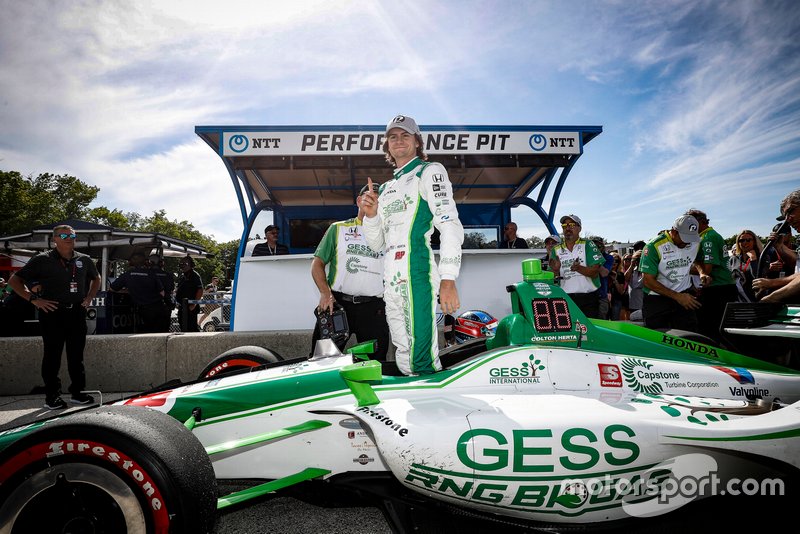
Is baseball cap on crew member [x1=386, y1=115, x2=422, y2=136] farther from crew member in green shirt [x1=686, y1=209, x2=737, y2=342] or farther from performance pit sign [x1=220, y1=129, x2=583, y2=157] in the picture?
crew member in green shirt [x1=686, y1=209, x2=737, y2=342]

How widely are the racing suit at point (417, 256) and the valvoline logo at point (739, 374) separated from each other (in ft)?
5.10

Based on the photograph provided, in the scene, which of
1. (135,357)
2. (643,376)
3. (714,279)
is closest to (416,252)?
(643,376)

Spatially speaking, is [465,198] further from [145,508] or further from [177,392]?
[145,508]

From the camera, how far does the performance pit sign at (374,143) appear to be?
534cm

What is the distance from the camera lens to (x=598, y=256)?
14.8 feet

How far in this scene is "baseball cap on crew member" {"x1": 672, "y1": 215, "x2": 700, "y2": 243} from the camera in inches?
155

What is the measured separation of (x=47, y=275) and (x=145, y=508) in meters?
4.15

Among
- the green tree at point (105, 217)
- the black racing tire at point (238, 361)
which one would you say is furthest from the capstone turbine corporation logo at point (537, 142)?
the green tree at point (105, 217)

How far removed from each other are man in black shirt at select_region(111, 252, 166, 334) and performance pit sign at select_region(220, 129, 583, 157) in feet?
8.47

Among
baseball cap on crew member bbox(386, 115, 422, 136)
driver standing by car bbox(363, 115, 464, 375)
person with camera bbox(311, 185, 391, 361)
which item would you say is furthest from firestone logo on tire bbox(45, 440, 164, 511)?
baseball cap on crew member bbox(386, 115, 422, 136)

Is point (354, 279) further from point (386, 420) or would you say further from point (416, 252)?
point (386, 420)

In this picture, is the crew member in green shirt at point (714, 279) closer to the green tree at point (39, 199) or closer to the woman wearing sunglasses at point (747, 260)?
the woman wearing sunglasses at point (747, 260)

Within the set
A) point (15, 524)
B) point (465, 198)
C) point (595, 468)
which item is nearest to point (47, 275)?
point (15, 524)

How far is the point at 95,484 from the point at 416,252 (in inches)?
68.1
